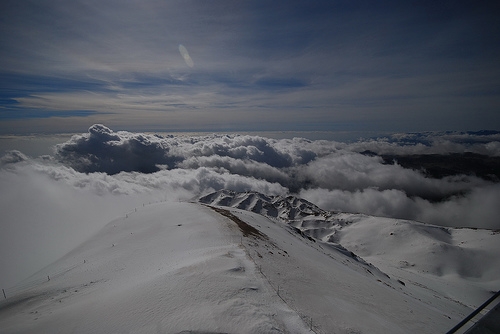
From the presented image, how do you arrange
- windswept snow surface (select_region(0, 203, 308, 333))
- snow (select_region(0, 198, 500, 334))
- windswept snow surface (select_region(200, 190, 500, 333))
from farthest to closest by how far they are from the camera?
windswept snow surface (select_region(200, 190, 500, 333)) < snow (select_region(0, 198, 500, 334)) < windswept snow surface (select_region(0, 203, 308, 333))

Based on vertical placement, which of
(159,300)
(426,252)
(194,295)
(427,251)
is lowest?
(426,252)

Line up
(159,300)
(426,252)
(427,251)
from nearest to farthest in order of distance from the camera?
(159,300) < (426,252) < (427,251)

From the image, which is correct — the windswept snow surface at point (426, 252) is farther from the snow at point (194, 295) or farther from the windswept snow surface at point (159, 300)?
the windswept snow surface at point (159, 300)

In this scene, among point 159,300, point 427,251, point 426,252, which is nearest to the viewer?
point 159,300

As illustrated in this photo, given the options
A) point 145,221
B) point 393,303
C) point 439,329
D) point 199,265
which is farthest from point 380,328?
point 145,221

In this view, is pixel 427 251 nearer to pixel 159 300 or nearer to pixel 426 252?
pixel 426 252

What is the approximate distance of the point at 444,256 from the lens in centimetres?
12550

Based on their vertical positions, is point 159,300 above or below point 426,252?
above

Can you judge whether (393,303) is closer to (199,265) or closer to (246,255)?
(246,255)

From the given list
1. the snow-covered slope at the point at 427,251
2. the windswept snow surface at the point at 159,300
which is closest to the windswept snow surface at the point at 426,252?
the snow-covered slope at the point at 427,251

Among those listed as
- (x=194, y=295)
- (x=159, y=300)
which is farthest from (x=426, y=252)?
(x=159, y=300)

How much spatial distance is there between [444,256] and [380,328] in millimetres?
151546

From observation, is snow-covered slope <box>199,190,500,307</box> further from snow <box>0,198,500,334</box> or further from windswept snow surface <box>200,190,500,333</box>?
snow <box>0,198,500,334</box>

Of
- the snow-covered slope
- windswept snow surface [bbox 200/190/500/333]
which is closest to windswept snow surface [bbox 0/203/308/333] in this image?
windswept snow surface [bbox 200/190/500/333]
